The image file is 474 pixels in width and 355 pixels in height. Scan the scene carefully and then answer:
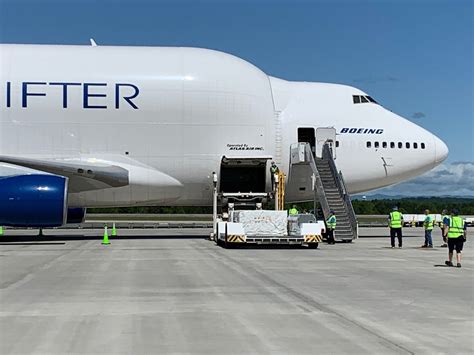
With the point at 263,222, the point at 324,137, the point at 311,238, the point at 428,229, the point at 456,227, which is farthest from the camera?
the point at 324,137

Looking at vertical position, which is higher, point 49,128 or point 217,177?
point 49,128

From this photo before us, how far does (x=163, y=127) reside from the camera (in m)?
26.6

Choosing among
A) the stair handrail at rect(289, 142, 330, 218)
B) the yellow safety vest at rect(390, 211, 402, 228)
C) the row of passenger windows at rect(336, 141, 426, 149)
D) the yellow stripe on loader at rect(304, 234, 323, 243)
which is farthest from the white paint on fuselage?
the yellow stripe on loader at rect(304, 234, 323, 243)

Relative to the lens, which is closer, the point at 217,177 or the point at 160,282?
the point at 160,282

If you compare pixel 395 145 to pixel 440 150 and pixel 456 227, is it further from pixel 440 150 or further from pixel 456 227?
pixel 456 227

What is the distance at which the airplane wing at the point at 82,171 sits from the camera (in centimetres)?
2550

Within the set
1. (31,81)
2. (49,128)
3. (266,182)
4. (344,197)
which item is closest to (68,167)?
(49,128)

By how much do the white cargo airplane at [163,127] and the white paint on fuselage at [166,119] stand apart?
0.04m

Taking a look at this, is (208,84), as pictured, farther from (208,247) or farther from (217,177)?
(208,247)

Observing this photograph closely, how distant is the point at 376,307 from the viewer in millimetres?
10148

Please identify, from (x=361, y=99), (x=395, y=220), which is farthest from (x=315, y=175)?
(x=361, y=99)

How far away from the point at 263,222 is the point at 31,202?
790cm

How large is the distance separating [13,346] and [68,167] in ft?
61.9

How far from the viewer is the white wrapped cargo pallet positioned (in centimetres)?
2283
